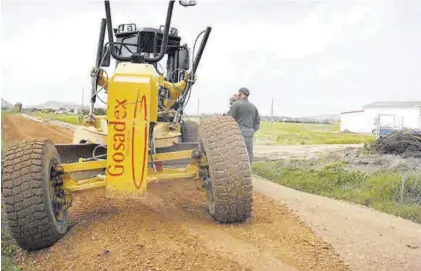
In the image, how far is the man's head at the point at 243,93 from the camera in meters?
7.82

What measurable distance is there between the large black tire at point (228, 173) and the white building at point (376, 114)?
26.7 m

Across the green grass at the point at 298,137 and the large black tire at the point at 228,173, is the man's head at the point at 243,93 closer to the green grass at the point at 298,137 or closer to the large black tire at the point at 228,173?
the large black tire at the point at 228,173

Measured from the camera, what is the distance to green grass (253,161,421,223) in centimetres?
779

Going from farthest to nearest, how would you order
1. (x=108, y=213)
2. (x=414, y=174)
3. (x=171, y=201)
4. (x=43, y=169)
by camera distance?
(x=414, y=174)
(x=171, y=201)
(x=108, y=213)
(x=43, y=169)

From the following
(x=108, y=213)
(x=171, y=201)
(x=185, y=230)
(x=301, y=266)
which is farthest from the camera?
(x=171, y=201)

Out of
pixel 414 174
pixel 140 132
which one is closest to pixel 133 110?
pixel 140 132

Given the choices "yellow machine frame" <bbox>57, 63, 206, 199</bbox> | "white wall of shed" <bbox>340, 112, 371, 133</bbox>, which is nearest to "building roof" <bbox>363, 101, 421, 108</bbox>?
"white wall of shed" <bbox>340, 112, 371, 133</bbox>

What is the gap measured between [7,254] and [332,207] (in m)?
4.17

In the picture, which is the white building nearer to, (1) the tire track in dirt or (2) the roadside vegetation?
(1) the tire track in dirt

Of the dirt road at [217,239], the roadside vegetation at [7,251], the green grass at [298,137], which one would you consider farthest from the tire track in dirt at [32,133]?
the green grass at [298,137]

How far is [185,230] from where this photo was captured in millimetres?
5094

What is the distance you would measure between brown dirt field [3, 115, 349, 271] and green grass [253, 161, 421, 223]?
7.42ft

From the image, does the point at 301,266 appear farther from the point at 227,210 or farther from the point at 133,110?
the point at 133,110

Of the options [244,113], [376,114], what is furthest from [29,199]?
[376,114]
